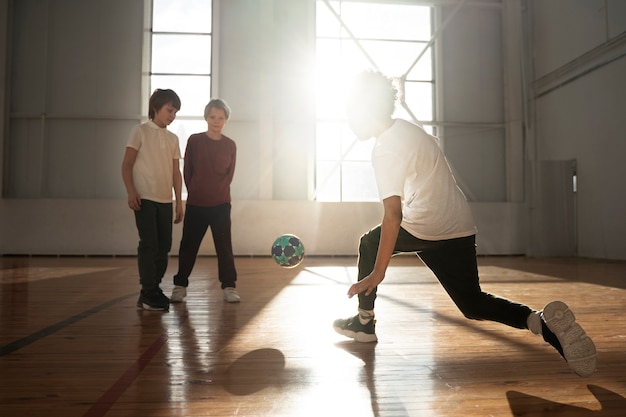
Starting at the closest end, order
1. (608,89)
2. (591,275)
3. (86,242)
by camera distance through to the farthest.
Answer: (591,275) < (608,89) < (86,242)

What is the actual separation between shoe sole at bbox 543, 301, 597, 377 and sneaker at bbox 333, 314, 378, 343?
88cm

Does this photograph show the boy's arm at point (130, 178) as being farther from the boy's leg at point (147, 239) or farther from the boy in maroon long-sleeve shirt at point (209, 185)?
the boy in maroon long-sleeve shirt at point (209, 185)

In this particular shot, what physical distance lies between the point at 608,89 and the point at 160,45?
344 inches

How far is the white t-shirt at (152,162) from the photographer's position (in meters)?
3.28

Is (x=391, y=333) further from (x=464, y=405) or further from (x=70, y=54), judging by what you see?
(x=70, y=54)

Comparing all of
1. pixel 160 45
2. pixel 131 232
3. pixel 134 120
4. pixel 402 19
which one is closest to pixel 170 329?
pixel 131 232

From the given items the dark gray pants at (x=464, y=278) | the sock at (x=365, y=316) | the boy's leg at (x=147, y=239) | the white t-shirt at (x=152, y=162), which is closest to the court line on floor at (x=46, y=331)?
the boy's leg at (x=147, y=239)

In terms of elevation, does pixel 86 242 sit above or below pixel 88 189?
below

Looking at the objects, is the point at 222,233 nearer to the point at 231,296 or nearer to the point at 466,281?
the point at 231,296

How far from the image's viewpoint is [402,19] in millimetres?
10789

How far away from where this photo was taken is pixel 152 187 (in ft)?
10.8

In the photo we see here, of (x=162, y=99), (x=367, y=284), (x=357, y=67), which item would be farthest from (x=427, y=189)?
(x=357, y=67)

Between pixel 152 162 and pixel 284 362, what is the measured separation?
72.9 inches

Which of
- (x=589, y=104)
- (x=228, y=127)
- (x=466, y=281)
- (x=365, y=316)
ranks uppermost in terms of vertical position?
(x=589, y=104)
